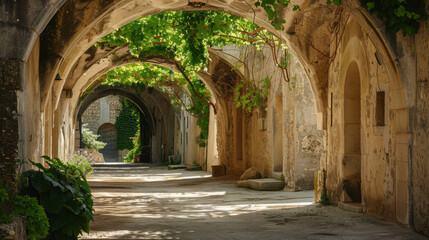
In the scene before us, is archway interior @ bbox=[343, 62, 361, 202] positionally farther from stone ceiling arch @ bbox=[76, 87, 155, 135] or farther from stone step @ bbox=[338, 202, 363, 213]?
stone ceiling arch @ bbox=[76, 87, 155, 135]

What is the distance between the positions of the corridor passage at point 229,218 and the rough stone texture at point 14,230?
1.49 metres

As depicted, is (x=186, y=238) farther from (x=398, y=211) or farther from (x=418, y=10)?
(x=418, y=10)

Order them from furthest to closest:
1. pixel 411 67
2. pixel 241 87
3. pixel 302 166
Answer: pixel 241 87 < pixel 302 166 < pixel 411 67

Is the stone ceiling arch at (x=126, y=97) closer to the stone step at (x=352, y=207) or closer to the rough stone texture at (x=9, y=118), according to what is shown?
the stone step at (x=352, y=207)

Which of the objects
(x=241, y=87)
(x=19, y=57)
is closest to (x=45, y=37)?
(x=19, y=57)

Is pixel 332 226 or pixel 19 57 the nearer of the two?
pixel 19 57

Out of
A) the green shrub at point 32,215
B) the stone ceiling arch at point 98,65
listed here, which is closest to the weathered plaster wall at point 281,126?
the stone ceiling arch at point 98,65

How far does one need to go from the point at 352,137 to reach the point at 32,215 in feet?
17.4

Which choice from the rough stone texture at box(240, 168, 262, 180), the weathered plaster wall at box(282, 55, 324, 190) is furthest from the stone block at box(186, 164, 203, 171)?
the weathered plaster wall at box(282, 55, 324, 190)

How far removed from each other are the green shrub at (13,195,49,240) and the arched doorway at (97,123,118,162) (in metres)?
37.4

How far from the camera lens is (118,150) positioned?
138 ft

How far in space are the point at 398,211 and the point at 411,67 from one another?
1.62 metres

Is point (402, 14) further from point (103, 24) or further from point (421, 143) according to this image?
point (103, 24)

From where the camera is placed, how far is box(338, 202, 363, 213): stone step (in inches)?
297
